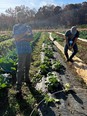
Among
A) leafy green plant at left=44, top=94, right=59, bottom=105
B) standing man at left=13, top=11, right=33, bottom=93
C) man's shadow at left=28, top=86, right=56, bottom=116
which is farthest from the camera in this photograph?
standing man at left=13, top=11, right=33, bottom=93

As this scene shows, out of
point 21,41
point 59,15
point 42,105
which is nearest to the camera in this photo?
point 42,105

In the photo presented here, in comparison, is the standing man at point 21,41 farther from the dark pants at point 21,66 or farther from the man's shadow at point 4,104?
the man's shadow at point 4,104

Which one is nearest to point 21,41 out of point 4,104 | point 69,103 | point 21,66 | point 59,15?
point 21,66

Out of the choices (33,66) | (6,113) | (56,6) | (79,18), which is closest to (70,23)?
(79,18)

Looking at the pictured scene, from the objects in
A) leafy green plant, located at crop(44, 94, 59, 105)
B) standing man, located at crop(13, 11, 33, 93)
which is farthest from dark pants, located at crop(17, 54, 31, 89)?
leafy green plant, located at crop(44, 94, 59, 105)

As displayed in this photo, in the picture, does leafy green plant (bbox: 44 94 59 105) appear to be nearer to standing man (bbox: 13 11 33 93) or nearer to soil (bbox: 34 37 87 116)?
soil (bbox: 34 37 87 116)

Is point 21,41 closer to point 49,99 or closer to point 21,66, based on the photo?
point 21,66

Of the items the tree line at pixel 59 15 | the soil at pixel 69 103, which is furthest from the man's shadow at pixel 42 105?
the tree line at pixel 59 15

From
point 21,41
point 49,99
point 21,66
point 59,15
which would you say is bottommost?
point 59,15

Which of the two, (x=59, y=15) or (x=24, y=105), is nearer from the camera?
(x=24, y=105)

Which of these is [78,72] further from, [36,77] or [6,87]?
[6,87]

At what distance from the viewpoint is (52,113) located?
5281 millimetres

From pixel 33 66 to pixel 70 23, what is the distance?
251 ft

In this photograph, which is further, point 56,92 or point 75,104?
point 56,92
